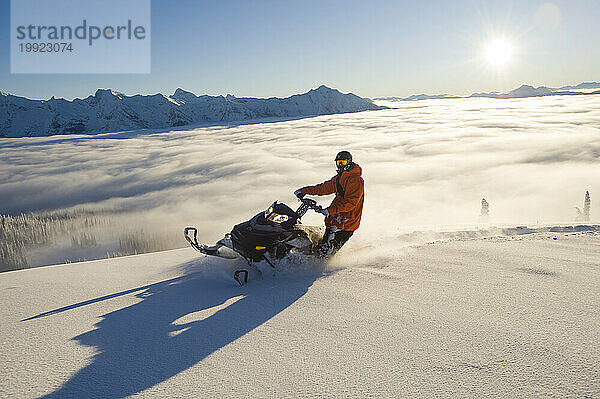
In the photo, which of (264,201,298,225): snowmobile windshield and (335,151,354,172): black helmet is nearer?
(264,201,298,225): snowmobile windshield

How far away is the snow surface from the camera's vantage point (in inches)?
82.8

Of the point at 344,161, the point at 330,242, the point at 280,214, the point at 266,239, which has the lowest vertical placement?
the point at 330,242

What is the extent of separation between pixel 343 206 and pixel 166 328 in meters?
2.74

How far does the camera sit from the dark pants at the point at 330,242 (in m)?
4.85

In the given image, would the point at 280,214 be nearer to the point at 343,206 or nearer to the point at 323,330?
the point at 343,206

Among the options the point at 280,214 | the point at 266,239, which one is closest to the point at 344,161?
the point at 280,214

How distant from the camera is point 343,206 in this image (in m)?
4.69

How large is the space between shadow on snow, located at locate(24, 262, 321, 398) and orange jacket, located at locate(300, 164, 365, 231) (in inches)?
36.4

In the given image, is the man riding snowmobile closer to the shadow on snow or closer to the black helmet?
the black helmet

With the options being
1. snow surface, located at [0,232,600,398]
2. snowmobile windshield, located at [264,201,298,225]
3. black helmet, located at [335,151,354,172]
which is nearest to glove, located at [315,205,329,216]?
snowmobile windshield, located at [264,201,298,225]

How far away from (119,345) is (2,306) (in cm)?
201

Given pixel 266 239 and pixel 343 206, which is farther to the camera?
pixel 343 206

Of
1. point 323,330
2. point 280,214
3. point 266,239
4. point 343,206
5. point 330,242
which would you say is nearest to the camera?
point 323,330

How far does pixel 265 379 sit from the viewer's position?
2.19 m
